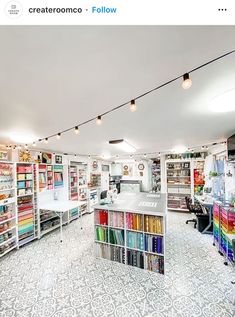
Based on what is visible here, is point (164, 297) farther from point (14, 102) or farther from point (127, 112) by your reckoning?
point (14, 102)

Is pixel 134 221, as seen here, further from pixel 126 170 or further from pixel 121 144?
pixel 126 170

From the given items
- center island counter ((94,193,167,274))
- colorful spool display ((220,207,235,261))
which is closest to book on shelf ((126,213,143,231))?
center island counter ((94,193,167,274))

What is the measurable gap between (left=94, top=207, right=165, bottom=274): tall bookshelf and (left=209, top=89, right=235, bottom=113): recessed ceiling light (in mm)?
1814

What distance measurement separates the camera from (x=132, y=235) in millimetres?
2943

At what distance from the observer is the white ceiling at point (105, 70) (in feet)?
3.00

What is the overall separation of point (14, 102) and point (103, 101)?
94cm

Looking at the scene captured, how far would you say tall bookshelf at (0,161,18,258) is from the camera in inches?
133

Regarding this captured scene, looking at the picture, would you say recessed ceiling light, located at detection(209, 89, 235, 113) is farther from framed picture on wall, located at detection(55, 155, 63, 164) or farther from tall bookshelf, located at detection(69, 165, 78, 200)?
tall bookshelf, located at detection(69, 165, 78, 200)

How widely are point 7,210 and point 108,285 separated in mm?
2634

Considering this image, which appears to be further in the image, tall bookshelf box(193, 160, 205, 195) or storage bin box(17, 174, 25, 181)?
tall bookshelf box(193, 160, 205, 195)

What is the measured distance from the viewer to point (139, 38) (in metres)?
0.95

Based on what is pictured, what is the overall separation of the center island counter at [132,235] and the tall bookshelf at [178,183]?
4.06 meters

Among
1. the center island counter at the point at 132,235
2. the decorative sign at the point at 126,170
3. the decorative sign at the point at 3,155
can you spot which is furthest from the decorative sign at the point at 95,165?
the center island counter at the point at 132,235
